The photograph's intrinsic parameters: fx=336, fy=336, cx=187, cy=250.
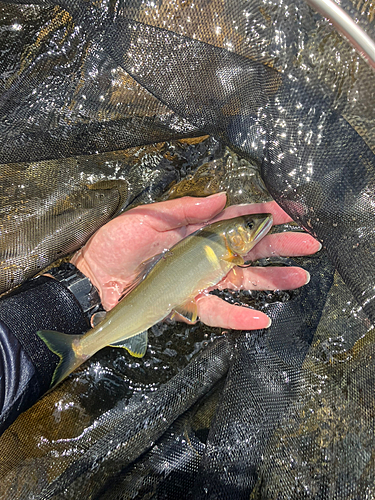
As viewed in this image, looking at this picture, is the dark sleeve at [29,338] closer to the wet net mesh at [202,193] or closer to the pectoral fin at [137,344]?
the wet net mesh at [202,193]

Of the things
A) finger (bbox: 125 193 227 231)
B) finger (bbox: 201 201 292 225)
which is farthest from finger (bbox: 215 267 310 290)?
finger (bbox: 125 193 227 231)

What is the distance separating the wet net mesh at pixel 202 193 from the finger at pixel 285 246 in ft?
0.40

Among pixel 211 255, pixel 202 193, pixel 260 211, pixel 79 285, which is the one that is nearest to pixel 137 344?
pixel 79 285

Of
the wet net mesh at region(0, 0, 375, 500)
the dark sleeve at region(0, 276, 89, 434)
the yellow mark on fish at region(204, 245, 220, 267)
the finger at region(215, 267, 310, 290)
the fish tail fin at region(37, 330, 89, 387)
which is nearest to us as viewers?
the wet net mesh at region(0, 0, 375, 500)

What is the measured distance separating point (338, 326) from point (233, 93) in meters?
1.69

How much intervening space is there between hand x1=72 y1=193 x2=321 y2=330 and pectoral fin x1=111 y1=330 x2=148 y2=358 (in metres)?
0.42

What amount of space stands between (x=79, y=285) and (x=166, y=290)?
0.73 m

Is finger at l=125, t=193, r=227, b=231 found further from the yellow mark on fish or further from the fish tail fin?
the fish tail fin

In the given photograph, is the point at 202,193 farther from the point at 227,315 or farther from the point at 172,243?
the point at 227,315

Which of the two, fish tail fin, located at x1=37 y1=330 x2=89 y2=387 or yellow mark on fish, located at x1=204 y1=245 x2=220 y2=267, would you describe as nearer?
fish tail fin, located at x1=37 y1=330 x2=89 y2=387

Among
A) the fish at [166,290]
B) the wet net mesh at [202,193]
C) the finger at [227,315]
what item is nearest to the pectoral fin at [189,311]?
the fish at [166,290]

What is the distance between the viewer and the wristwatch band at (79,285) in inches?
97.7

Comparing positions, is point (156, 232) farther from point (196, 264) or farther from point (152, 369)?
point (152, 369)

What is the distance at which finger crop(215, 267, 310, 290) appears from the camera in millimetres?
2477
